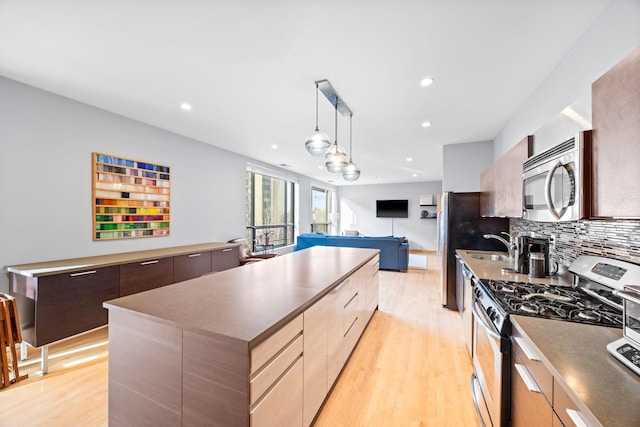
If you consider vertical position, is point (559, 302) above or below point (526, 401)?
above

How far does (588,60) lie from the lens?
A: 164cm

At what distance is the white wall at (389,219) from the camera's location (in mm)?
9148

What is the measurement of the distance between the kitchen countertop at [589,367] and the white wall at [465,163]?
359cm

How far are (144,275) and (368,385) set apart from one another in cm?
267

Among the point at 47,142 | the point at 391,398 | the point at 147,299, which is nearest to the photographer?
the point at 147,299

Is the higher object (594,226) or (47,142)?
(47,142)

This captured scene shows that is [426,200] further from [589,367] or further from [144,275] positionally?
[589,367]

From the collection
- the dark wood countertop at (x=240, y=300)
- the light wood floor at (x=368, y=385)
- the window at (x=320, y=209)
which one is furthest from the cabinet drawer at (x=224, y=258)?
the window at (x=320, y=209)

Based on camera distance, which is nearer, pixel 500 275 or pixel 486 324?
pixel 486 324

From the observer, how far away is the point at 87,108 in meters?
2.86

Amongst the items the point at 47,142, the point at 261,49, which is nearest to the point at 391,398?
the point at 261,49

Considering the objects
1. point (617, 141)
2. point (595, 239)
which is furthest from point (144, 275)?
point (595, 239)

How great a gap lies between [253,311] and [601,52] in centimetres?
255

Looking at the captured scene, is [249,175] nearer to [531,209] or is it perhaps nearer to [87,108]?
[87,108]
